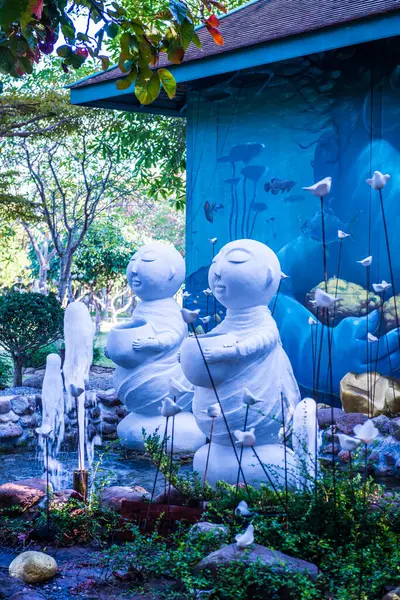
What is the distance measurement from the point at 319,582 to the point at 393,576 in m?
0.33

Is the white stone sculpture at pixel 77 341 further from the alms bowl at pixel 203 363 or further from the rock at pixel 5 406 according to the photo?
the rock at pixel 5 406

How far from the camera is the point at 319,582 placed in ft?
11.7

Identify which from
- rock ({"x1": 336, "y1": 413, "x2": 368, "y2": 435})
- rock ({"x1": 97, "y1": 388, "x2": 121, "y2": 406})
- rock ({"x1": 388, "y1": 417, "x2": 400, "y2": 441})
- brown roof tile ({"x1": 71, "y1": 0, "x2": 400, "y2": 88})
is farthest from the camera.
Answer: rock ({"x1": 97, "y1": 388, "x2": 121, "y2": 406})

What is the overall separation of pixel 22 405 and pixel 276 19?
18.5 ft

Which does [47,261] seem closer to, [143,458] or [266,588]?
[143,458]

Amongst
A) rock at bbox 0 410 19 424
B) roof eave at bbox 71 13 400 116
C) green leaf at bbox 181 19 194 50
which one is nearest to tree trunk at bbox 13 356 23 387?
rock at bbox 0 410 19 424

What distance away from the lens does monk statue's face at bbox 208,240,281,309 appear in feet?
19.1

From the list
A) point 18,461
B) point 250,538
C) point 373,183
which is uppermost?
point 373,183

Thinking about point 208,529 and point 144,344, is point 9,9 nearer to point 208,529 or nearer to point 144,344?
point 208,529

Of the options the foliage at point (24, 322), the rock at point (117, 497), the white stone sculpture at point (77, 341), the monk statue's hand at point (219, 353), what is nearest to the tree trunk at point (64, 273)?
the foliage at point (24, 322)

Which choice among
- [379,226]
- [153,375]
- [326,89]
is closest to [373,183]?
[153,375]

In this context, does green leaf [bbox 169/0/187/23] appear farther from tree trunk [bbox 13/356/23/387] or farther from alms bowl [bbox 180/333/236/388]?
tree trunk [bbox 13/356/23/387]

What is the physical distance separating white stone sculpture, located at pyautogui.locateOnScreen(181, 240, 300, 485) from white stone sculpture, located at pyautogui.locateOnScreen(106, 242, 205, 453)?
1.32 meters

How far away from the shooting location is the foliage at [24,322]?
10812 millimetres
